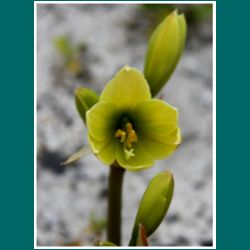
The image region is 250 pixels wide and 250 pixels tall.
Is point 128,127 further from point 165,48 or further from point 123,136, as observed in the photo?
point 165,48

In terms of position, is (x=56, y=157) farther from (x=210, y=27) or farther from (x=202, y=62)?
(x=210, y=27)

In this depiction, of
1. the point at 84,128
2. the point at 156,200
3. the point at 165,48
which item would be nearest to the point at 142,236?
the point at 156,200

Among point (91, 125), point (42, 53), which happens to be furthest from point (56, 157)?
point (91, 125)

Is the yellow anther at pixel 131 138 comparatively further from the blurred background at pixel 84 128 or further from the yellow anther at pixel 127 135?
the blurred background at pixel 84 128

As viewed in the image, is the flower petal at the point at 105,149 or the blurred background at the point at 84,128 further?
the blurred background at the point at 84,128

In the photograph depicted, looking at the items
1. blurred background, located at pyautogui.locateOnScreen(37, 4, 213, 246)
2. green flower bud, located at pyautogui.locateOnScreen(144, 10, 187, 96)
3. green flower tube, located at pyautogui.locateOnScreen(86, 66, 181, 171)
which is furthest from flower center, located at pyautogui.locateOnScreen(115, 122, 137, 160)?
blurred background, located at pyautogui.locateOnScreen(37, 4, 213, 246)

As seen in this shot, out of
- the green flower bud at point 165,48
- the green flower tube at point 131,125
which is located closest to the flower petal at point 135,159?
the green flower tube at point 131,125
